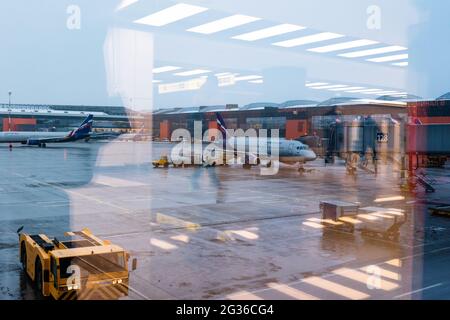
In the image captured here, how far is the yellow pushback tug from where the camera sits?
9.11 m

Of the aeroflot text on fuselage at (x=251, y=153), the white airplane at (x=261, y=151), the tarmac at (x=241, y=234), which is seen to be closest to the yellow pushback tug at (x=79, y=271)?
the tarmac at (x=241, y=234)

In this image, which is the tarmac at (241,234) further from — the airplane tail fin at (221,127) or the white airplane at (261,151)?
the airplane tail fin at (221,127)

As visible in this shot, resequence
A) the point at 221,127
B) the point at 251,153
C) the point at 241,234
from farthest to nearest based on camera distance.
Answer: the point at 221,127, the point at 251,153, the point at 241,234

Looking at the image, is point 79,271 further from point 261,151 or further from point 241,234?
point 261,151

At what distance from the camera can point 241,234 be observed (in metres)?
15.9

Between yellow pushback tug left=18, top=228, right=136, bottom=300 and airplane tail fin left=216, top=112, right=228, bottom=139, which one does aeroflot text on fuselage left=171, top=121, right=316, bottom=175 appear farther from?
yellow pushback tug left=18, top=228, right=136, bottom=300

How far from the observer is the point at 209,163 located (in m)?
42.8

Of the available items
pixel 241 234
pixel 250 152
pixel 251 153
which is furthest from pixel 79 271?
pixel 250 152

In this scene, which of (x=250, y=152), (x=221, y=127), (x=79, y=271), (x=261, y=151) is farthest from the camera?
(x=221, y=127)

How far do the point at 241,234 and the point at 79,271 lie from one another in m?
7.45

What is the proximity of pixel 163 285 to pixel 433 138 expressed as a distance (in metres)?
20.6

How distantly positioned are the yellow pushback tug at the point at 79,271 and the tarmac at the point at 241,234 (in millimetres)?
434

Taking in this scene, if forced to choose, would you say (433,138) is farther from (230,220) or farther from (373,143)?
(230,220)
